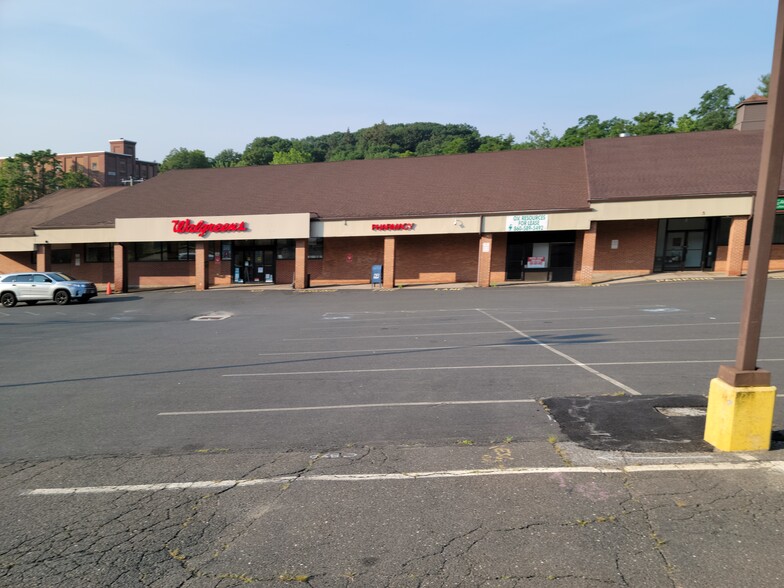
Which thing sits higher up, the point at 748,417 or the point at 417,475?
the point at 748,417

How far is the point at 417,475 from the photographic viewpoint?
475 centimetres

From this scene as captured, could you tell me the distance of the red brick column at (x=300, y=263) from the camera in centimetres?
2867

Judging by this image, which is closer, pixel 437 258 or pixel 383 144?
pixel 437 258

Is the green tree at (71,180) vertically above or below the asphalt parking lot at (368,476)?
above

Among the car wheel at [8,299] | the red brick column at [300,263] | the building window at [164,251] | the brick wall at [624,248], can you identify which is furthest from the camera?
the building window at [164,251]

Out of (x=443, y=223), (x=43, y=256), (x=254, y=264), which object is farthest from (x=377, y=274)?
(x=43, y=256)

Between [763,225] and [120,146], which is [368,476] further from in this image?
[120,146]

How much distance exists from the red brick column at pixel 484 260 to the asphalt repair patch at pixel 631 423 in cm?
Answer: 2045

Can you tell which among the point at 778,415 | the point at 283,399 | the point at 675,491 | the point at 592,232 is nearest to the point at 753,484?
the point at 675,491

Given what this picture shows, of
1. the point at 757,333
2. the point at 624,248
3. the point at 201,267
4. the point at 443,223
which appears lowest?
the point at 201,267

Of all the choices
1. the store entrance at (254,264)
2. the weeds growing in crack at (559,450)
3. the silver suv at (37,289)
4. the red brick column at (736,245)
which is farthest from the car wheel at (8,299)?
the red brick column at (736,245)

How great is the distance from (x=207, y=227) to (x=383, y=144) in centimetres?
8350

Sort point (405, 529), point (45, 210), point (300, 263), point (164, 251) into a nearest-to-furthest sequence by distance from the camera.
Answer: point (405, 529), point (300, 263), point (164, 251), point (45, 210)

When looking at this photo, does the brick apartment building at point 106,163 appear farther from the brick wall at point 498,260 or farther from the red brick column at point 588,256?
the red brick column at point 588,256
